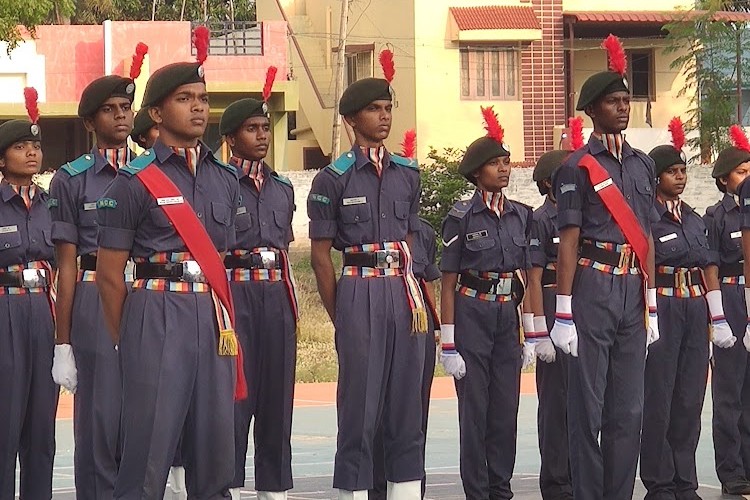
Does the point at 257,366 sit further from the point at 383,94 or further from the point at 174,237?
the point at 174,237

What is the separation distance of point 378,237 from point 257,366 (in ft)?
4.54

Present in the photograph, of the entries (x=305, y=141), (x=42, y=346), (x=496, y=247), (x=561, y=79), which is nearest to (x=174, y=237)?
(x=42, y=346)

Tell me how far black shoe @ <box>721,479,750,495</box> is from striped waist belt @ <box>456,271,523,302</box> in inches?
79.7

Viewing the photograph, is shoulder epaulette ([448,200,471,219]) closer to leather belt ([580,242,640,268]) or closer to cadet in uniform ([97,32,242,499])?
leather belt ([580,242,640,268])

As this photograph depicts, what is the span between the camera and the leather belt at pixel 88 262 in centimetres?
933

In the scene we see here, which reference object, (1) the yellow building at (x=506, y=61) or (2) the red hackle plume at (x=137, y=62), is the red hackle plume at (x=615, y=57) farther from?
(1) the yellow building at (x=506, y=61)

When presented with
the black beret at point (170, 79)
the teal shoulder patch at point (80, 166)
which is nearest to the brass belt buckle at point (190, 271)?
the black beret at point (170, 79)

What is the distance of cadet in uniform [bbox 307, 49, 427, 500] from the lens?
8.91m

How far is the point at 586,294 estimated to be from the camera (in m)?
9.04

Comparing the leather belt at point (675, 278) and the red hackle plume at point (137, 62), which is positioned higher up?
the red hackle plume at point (137, 62)

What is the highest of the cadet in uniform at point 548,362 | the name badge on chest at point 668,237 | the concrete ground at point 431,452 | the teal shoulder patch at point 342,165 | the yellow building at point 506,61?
the yellow building at point 506,61

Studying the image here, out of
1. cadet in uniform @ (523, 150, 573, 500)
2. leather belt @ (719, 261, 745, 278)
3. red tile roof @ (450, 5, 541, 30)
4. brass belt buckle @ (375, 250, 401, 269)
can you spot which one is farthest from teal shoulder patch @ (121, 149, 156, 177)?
red tile roof @ (450, 5, 541, 30)

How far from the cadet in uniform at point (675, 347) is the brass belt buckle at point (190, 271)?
3842 millimetres

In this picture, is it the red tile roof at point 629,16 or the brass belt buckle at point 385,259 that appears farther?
the red tile roof at point 629,16
